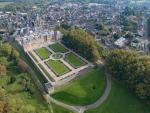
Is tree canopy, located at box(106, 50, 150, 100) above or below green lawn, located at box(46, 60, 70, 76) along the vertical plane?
→ above

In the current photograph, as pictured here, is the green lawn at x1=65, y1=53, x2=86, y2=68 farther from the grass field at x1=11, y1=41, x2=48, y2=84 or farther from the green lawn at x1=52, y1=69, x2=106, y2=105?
the grass field at x1=11, y1=41, x2=48, y2=84

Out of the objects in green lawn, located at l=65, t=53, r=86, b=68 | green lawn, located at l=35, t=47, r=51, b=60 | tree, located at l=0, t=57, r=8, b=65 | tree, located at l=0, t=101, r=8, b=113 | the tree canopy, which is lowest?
tree, located at l=0, t=57, r=8, b=65

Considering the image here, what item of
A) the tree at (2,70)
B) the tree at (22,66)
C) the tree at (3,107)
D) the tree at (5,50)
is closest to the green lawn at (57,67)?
the tree at (22,66)

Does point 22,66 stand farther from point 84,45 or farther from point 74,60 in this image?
point 84,45

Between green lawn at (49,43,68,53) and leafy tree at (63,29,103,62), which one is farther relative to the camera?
green lawn at (49,43,68,53)

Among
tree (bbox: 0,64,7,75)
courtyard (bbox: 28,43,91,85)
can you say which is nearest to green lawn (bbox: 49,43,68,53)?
courtyard (bbox: 28,43,91,85)

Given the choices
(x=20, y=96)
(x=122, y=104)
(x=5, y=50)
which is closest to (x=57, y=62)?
(x=5, y=50)

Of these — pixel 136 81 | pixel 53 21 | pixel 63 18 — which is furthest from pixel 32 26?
pixel 136 81
